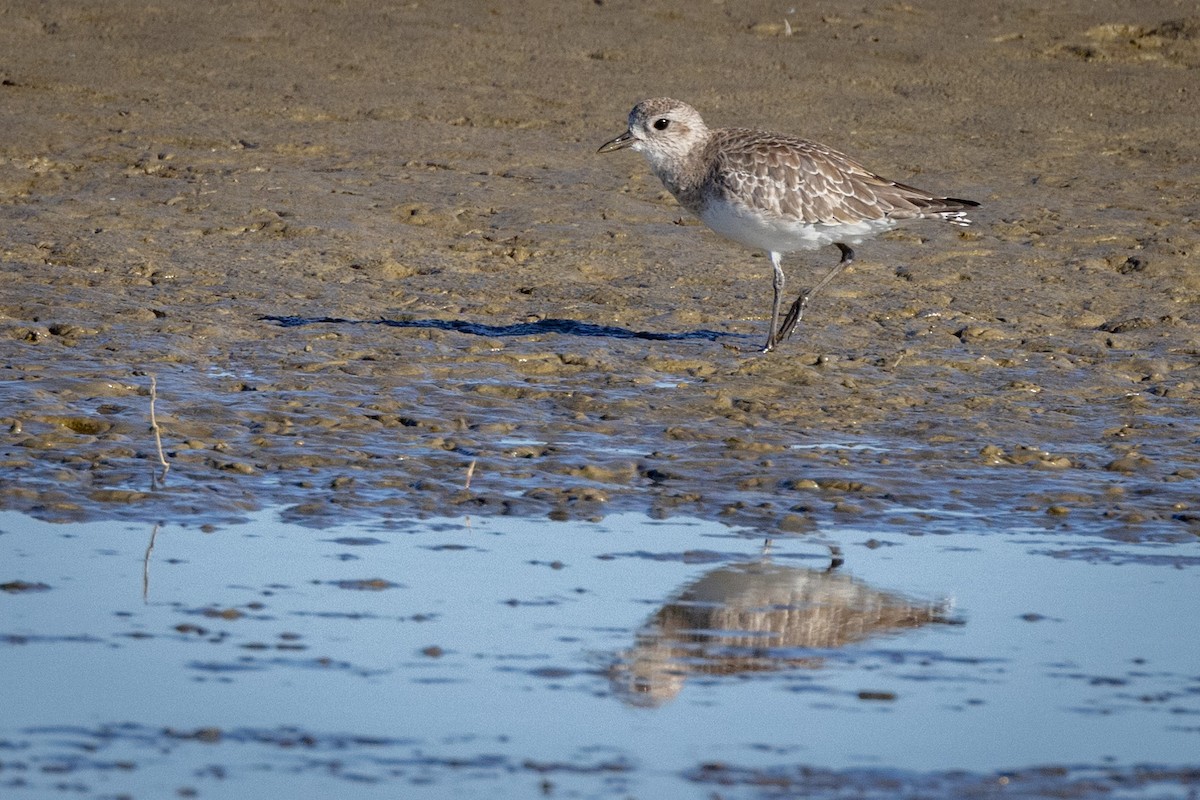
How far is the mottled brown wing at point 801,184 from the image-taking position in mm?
9891

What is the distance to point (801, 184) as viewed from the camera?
9969 millimetres

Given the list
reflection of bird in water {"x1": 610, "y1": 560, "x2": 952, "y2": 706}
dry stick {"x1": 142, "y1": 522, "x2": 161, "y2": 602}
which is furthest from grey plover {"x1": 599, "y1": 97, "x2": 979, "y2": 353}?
dry stick {"x1": 142, "y1": 522, "x2": 161, "y2": 602}

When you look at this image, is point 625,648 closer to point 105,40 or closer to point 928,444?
point 928,444

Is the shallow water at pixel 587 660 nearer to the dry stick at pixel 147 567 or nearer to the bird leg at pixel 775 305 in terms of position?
the dry stick at pixel 147 567

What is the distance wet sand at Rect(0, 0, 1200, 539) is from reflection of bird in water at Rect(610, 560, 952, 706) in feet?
2.36

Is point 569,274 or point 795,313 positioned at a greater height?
point 569,274

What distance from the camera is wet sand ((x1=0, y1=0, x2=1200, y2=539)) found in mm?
7703

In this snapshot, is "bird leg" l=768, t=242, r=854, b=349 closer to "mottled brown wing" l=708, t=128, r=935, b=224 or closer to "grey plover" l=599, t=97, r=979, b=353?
"grey plover" l=599, t=97, r=979, b=353

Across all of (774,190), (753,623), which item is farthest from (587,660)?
(774,190)

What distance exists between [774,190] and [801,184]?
0.18 m

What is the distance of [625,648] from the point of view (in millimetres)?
5707

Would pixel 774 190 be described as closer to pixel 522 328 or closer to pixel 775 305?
pixel 775 305

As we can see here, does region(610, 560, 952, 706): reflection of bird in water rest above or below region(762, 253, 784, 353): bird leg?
below

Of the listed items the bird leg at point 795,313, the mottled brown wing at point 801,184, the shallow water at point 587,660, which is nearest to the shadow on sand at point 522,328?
the bird leg at point 795,313
